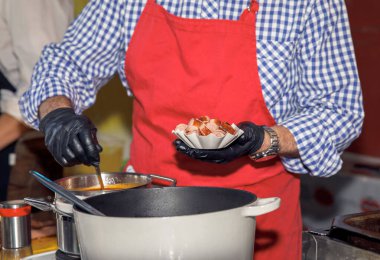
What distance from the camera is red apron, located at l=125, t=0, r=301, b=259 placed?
169cm

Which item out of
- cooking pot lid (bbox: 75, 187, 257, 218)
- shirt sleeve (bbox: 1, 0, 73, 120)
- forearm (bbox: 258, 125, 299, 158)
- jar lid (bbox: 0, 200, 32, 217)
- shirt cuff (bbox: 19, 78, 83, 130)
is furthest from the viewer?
shirt sleeve (bbox: 1, 0, 73, 120)

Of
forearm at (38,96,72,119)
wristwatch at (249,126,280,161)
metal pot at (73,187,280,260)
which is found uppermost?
forearm at (38,96,72,119)

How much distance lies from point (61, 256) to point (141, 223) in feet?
1.23

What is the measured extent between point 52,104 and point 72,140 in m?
0.31

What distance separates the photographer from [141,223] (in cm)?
98

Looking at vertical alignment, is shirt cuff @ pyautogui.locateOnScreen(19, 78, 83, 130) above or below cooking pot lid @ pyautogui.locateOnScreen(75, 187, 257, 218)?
above

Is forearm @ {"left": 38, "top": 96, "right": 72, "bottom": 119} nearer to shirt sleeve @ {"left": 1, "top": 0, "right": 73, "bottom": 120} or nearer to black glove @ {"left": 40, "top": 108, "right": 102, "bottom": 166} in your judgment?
black glove @ {"left": 40, "top": 108, "right": 102, "bottom": 166}

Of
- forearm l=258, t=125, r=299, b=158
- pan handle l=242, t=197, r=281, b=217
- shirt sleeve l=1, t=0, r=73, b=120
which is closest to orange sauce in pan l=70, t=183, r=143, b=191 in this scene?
pan handle l=242, t=197, r=281, b=217

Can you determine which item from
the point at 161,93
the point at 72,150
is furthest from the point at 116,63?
the point at 72,150

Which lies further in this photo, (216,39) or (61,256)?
(216,39)

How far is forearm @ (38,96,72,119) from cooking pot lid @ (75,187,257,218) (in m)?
0.56

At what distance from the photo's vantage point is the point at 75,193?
123 cm

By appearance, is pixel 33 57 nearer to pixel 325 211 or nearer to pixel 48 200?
pixel 48 200

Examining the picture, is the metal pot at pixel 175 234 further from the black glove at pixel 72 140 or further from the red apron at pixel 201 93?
the red apron at pixel 201 93
